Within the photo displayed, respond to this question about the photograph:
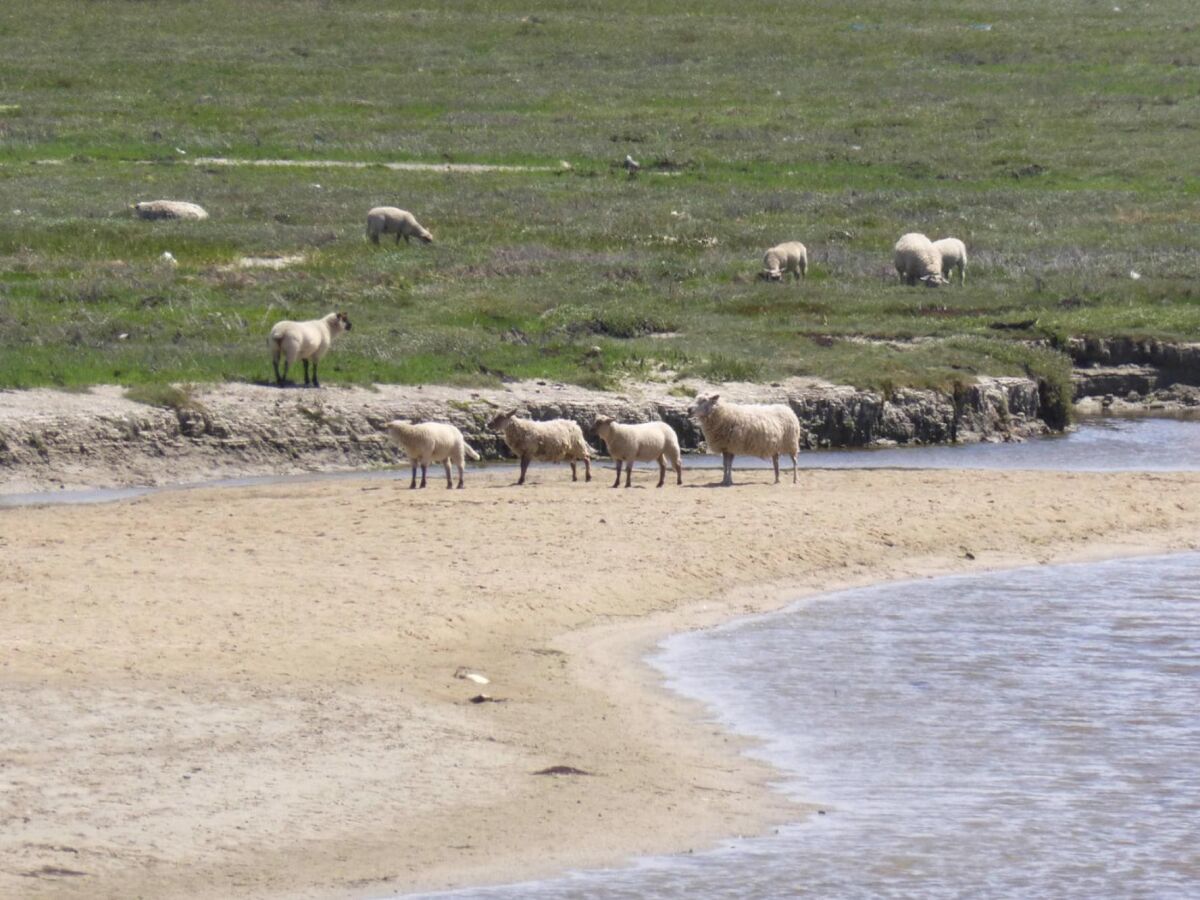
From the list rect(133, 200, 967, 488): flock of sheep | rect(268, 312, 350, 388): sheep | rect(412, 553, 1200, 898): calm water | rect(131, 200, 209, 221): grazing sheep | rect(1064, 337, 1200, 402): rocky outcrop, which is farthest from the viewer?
rect(131, 200, 209, 221): grazing sheep

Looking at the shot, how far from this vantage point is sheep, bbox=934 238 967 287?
112ft

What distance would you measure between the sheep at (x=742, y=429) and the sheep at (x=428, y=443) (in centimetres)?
255

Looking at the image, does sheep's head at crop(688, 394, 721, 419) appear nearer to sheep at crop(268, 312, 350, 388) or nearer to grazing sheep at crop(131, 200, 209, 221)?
sheep at crop(268, 312, 350, 388)

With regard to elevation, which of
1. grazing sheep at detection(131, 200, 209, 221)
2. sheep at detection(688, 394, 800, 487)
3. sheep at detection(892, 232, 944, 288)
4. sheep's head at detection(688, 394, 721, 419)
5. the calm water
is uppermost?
grazing sheep at detection(131, 200, 209, 221)

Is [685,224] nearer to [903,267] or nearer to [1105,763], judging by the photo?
[903,267]

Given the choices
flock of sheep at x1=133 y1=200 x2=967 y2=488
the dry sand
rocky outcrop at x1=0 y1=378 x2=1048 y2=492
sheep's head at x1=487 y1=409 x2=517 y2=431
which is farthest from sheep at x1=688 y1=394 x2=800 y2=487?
rocky outcrop at x1=0 y1=378 x2=1048 y2=492

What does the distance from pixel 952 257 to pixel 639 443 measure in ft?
51.1

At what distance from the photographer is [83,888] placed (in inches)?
343

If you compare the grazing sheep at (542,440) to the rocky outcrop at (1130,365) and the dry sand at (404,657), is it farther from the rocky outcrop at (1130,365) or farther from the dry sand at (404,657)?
the rocky outcrop at (1130,365)

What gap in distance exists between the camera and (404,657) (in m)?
13.1

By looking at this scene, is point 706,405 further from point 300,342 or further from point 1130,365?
point 1130,365

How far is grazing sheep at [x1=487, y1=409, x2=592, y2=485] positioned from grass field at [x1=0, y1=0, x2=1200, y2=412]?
430 centimetres

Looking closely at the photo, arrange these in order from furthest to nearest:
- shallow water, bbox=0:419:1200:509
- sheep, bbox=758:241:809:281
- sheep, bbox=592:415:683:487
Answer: sheep, bbox=758:241:809:281, shallow water, bbox=0:419:1200:509, sheep, bbox=592:415:683:487

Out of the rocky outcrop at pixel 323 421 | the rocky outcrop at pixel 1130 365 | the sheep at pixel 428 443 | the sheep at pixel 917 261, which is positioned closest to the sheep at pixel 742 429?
the sheep at pixel 428 443
